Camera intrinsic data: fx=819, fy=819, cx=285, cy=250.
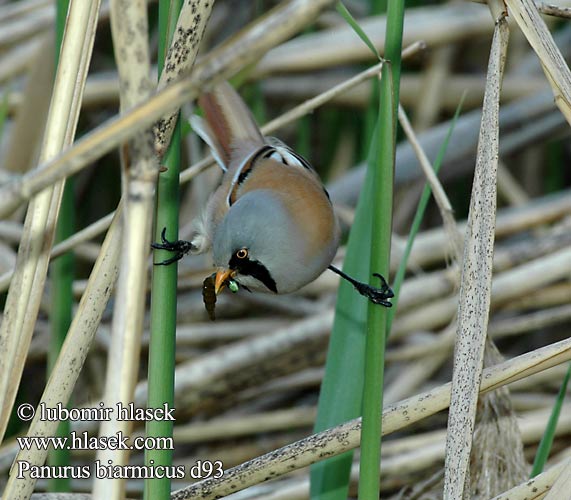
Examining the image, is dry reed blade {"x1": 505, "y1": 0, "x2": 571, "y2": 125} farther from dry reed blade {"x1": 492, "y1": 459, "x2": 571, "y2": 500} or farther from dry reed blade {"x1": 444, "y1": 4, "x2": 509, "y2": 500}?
dry reed blade {"x1": 492, "y1": 459, "x2": 571, "y2": 500}

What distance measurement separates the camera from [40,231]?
858 millimetres

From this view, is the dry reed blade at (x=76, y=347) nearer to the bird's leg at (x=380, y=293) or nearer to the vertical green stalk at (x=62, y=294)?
the bird's leg at (x=380, y=293)

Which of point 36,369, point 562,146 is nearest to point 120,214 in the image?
point 36,369

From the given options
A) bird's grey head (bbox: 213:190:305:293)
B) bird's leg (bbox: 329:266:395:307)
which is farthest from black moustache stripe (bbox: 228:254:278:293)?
bird's leg (bbox: 329:266:395:307)

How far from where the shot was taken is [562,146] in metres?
2.60

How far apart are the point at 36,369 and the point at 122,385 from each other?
156 centimetres

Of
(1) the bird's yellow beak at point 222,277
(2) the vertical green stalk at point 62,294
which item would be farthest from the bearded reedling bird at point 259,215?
(2) the vertical green stalk at point 62,294

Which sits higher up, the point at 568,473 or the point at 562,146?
the point at 562,146

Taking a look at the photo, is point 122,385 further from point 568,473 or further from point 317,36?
point 317,36

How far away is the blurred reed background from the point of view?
784 mm

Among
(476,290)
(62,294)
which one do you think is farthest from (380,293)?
(62,294)

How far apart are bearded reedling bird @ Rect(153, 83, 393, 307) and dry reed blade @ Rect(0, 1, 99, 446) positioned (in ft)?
0.82

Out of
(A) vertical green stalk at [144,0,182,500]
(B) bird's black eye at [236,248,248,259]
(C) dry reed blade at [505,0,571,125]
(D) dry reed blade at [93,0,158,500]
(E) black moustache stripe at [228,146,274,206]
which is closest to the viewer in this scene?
(D) dry reed blade at [93,0,158,500]

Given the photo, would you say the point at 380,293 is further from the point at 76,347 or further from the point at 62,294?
the point at 62,294
